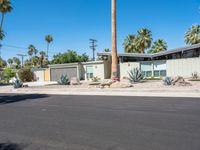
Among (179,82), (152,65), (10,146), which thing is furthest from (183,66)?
(10,146)

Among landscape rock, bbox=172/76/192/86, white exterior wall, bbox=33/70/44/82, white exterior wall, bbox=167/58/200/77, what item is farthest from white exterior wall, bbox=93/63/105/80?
landscape rock, bbox=172/76/192/86

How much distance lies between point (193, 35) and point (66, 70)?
2225cm

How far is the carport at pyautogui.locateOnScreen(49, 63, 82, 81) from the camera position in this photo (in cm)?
3922

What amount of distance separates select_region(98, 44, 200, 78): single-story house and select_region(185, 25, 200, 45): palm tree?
12051 mm

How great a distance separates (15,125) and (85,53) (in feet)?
163

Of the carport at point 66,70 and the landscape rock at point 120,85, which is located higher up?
the carport at point 66,70

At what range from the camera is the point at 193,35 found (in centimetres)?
4259

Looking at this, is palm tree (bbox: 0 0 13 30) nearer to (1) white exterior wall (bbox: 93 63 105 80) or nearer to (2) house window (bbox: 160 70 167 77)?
(1) white exterior wall (bbox: 93 63 105 80)

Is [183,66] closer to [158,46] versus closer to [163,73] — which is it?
[163,73]

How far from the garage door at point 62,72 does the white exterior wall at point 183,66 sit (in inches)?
604

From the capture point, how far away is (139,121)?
8.16m

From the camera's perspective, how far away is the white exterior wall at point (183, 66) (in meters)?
29.5

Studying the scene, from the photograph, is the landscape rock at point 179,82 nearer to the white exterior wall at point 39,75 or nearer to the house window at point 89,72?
the house window at point 89,72

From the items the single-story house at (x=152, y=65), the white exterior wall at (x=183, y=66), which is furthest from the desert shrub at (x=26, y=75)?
the white exterior wall at (x=183, y=66)
